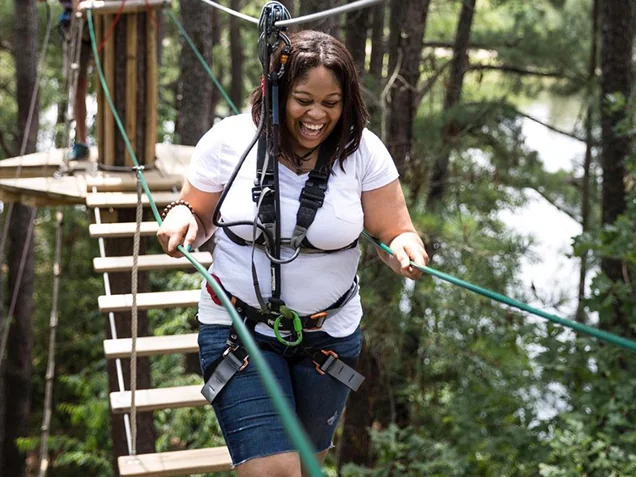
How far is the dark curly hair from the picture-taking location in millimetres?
2113

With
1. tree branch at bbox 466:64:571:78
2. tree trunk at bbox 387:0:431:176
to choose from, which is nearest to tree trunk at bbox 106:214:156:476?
tree trunk at bbox 387:0:431:176

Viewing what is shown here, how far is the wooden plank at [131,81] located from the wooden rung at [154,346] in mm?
1563

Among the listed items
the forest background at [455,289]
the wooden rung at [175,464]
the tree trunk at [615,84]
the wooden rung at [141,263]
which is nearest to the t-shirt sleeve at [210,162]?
the wooden rung at [175,464]

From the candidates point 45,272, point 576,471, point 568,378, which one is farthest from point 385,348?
point 45,272

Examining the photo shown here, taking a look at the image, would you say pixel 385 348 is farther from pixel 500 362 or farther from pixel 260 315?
pixel 260 315

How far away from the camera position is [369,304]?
18.0 ft

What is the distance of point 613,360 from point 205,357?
9.90 ft

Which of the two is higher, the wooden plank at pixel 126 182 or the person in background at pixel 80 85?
the person in background at pixel 80 85

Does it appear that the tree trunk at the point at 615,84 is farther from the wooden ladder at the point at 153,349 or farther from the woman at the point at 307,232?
the woman at the point at 307,232

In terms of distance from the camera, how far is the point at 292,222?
2133 mm

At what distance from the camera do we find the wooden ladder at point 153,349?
10.2 feet

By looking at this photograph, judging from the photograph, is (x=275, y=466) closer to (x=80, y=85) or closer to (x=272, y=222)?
(x=272, y=222)

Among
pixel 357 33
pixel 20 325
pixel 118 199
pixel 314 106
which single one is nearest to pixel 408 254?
pixel 314 106

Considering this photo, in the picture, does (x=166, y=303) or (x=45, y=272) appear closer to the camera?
(x=166, y=303)
